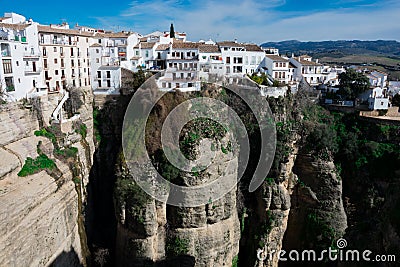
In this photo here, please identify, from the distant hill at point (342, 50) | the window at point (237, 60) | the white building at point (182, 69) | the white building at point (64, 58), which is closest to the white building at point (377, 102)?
the window at point (237, 60)

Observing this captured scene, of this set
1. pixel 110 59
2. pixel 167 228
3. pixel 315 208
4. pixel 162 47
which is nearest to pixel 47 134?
pixel 167 228

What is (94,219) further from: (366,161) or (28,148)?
(366,161)

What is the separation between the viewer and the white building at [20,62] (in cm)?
1847

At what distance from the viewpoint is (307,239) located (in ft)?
72.4

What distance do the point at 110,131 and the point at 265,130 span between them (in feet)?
36.5

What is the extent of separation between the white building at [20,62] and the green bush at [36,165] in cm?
405

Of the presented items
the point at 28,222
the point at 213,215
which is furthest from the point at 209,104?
the point at 28,222

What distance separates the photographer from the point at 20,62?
19672 millimetres

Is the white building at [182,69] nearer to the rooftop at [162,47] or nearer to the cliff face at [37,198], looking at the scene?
the rooftop at [162,47]

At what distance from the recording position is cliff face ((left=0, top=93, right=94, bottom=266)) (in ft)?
45.5

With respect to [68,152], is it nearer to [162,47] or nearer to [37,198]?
[37,198]

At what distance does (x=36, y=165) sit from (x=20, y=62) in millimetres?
6735

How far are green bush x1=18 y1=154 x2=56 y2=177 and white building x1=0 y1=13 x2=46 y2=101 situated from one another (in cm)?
405

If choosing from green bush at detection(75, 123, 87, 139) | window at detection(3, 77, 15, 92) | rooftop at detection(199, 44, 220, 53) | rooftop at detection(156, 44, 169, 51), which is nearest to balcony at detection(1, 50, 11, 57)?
window at detection(3, 77, 15, 92)
